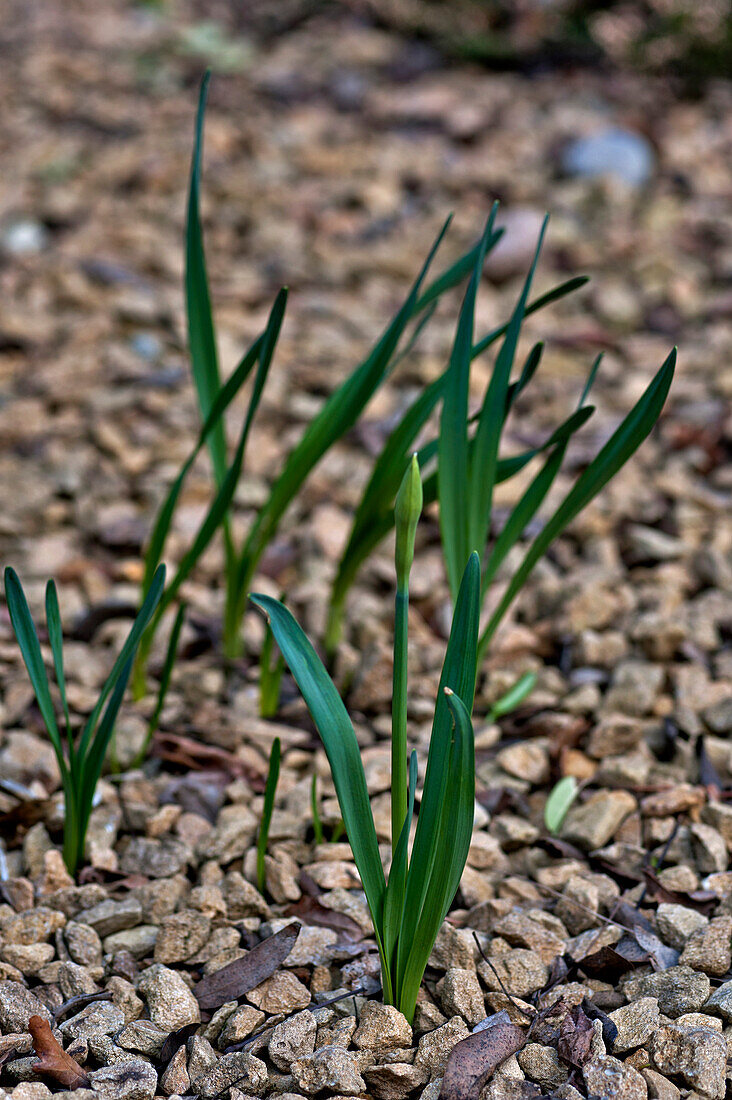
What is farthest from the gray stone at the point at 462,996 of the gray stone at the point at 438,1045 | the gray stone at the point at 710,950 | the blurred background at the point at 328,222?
the blurred background at the point at 328,222

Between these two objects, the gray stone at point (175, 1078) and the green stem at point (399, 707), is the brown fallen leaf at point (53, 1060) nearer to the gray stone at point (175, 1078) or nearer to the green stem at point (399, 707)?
the gray stone at point (175, 1078)

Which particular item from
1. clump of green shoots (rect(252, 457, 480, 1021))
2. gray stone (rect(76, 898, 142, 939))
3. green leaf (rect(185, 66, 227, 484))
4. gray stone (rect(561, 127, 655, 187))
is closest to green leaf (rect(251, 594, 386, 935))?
clump of green shoots (rect(252, 457, 480, 1021))

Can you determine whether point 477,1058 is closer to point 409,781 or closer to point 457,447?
point 409,781

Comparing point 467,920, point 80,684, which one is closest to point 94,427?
point 80,684

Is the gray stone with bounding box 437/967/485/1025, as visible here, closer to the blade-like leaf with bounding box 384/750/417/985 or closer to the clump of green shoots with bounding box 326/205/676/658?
the blade-like leaf with bounding box 384/750/417/985

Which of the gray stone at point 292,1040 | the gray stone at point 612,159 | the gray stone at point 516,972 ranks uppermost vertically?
the gray stone at point 612,159

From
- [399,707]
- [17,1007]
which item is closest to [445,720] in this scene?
[399,707]
